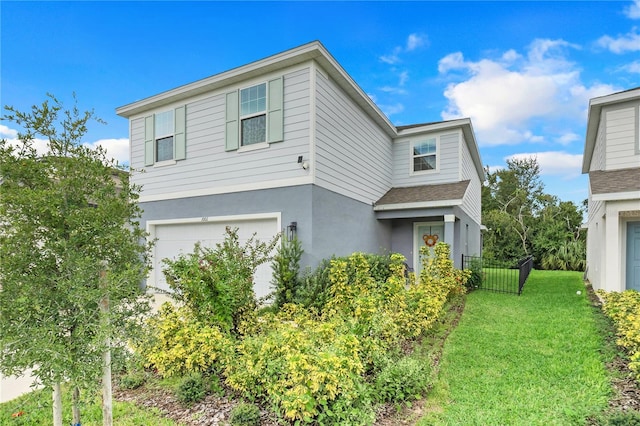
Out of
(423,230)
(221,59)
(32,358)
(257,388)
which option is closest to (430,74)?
(423,230)

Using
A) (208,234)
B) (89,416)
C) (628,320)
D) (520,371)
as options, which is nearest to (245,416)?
(89,416)

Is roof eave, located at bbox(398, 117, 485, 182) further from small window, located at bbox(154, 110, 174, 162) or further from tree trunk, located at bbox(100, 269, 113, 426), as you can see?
tree trunk, located at bbox(100, 269, 113, 426)

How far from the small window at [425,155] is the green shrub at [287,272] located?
6.31 meters

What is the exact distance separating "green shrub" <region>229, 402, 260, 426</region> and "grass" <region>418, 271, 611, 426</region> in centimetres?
157

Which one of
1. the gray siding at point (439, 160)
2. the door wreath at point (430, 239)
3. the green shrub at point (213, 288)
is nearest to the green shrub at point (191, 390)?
the green shrub at point (213, 288)

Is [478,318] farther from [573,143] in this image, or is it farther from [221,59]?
[573,143]

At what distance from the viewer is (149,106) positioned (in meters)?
9.93

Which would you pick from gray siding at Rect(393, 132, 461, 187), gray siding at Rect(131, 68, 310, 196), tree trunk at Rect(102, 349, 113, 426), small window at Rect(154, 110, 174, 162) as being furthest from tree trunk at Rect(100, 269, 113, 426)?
gray siding at Rect(393, 132, 461, 187)

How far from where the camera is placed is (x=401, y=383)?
3.65 m

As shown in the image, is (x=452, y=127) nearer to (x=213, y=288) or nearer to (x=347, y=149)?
(x=347, y=149)

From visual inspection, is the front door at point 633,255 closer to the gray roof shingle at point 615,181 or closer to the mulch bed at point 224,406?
the gray roof shingle at point 615,181

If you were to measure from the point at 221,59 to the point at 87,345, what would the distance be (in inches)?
390

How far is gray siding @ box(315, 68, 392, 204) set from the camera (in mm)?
7855

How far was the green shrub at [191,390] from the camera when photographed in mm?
3560
